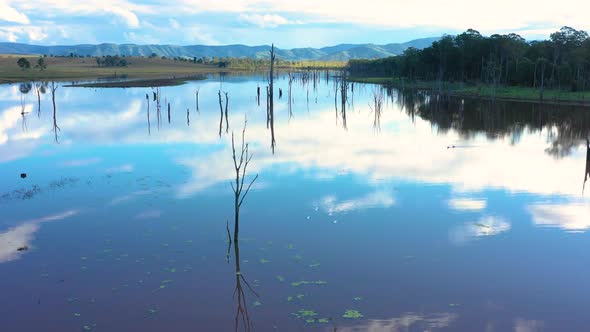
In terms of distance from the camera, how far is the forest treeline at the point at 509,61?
60.7 meters

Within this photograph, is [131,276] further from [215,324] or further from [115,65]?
[115,65]

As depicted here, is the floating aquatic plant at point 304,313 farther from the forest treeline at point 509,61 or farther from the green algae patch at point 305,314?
the forest treeline at point 509,61

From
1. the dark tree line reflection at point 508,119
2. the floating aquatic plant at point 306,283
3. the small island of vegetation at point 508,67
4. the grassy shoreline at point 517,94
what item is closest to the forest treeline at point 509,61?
the small island of vegetation at point 508,67

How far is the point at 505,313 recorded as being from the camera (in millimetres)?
9531

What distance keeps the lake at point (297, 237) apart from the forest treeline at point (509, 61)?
3633 cm

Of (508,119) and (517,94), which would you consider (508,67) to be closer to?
(517,94)

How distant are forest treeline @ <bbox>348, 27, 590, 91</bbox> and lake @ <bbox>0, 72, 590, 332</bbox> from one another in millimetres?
36331

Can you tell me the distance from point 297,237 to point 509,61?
69.1 m

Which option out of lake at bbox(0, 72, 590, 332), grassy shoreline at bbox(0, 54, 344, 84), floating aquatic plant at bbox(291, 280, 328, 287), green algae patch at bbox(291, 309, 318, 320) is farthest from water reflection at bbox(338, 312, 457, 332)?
grassy shoreline at bbox(0, 54, 344, 84)

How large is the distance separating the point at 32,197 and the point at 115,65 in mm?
136126

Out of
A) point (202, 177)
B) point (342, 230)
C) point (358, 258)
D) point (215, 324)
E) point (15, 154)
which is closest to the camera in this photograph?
point (215, 324)

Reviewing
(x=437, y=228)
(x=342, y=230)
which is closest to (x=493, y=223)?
(x=437, y=228)

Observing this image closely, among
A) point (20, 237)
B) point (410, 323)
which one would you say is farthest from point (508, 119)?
point (20, 237)

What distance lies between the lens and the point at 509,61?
7331 cm
